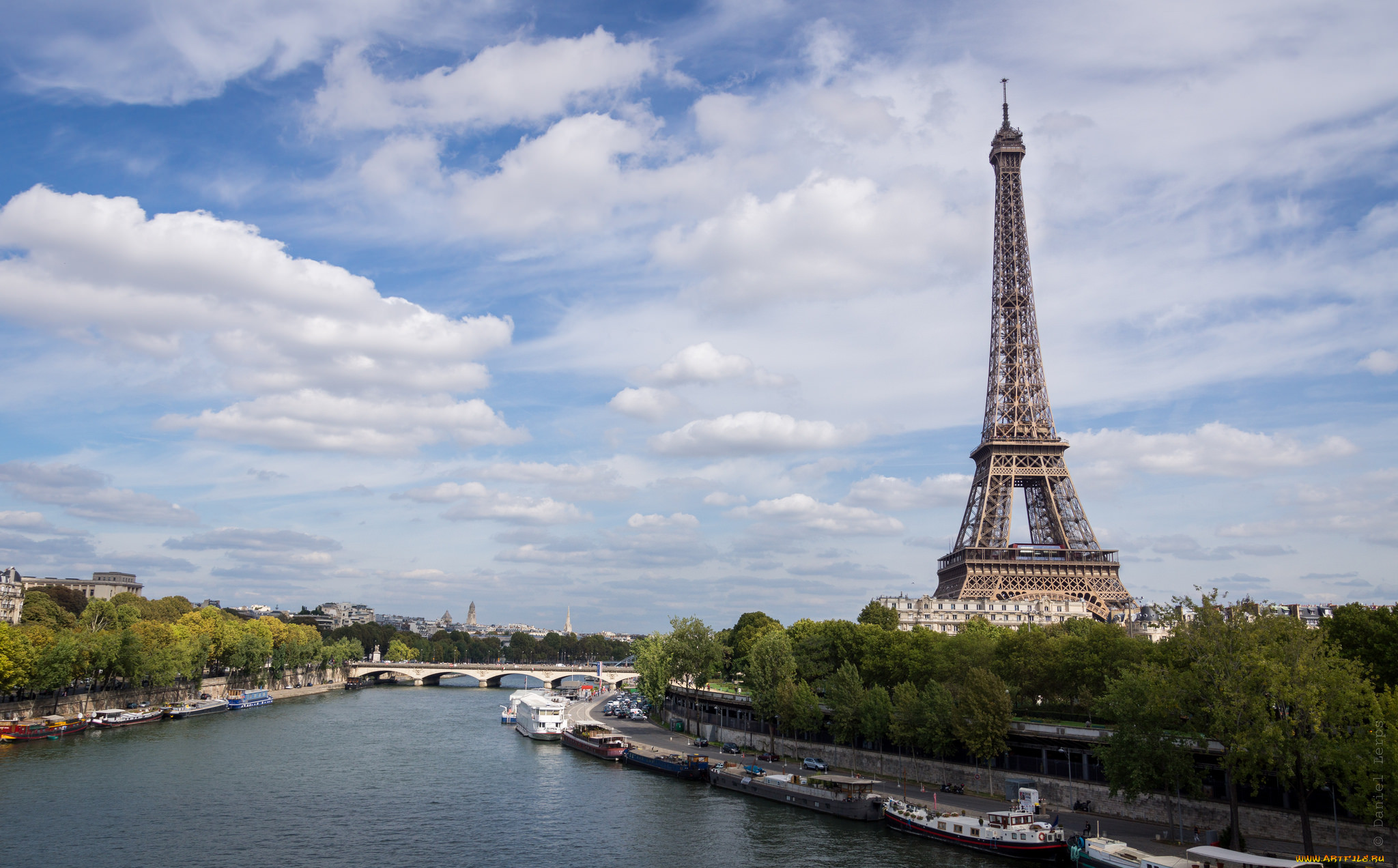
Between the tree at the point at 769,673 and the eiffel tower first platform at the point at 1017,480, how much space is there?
3505 centimetres

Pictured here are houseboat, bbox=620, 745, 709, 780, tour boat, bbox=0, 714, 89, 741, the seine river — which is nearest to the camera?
the seine river

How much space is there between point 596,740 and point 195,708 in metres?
57.2

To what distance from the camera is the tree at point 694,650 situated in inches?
3821

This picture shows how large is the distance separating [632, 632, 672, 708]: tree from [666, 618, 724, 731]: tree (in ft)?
6.90

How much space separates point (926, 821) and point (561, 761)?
4160 centimetres

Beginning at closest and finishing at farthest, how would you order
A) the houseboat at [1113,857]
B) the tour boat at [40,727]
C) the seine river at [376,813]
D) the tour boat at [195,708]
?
the houseboat at [1113,857]
the seine river at [376,813]
the tour boat at [40,727]
the tour boat at [195,708]

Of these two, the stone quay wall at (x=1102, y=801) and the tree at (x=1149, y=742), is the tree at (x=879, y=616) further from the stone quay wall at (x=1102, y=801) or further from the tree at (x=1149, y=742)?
the tree at (x=1149, y=742)

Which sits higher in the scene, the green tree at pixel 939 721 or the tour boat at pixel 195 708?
the green tree at pixel 939 721

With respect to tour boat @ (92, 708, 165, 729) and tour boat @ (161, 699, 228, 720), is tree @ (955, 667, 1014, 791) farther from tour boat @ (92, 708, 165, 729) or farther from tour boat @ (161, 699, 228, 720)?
tour boat @ (161, 699, 228, 720)

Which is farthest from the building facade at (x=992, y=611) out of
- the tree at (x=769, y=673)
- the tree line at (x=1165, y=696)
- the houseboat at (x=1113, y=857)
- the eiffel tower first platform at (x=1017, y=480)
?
the houseboat at (x=1113, y=857)

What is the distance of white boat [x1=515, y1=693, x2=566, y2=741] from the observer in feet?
331

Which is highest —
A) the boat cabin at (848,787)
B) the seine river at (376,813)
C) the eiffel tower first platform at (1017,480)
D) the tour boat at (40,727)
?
the eiffel tower first platform at (1017,480)

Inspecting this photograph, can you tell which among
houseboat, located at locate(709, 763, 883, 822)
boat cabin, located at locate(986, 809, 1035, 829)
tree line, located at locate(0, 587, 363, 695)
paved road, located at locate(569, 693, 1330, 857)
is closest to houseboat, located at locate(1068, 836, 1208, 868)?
paved road, located at locate(569, 693, 1330, 857)

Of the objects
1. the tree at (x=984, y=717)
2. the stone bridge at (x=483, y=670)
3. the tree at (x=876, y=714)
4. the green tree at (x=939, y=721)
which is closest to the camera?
the tree at (x=984, y=717)
